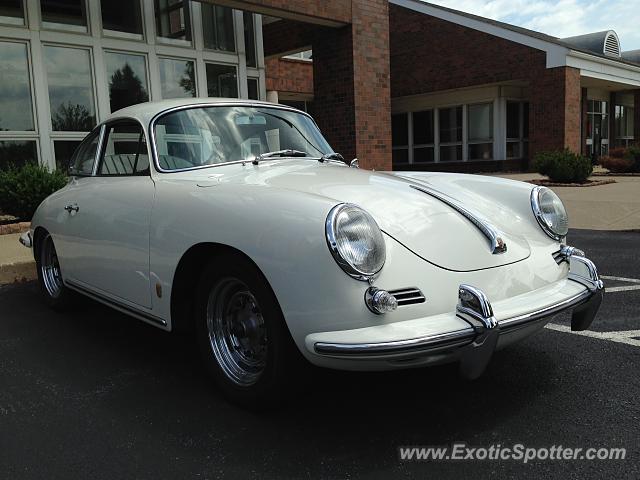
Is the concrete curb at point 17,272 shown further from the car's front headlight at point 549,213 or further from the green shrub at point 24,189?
the car's front headlight at point 549,213

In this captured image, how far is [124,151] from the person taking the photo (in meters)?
3.80

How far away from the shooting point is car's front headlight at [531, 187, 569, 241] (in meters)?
3.11

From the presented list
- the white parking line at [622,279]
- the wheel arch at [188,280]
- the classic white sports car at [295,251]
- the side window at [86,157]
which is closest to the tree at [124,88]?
the side window at [86,157]

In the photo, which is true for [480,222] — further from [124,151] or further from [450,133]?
[450,133]

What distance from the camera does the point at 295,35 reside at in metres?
12.7

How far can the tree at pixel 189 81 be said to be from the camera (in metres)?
10.9

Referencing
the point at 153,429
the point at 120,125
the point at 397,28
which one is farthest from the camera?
the point at 397,28

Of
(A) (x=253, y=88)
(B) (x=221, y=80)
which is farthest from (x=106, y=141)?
(A) (x=253, y=88)

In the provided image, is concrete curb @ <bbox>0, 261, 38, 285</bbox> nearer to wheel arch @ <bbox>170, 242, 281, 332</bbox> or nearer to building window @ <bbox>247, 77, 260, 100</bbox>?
wheel arch @ <bbox>170, 242, 281, 332</bbox>

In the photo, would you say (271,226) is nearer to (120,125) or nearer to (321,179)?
(321,179)

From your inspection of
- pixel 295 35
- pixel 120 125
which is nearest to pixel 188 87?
pixel 295 35

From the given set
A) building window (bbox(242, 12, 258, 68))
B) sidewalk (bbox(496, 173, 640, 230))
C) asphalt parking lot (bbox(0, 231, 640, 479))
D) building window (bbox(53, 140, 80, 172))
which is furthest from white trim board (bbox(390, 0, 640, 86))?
asphalt parking lot (bbox(0, 231, 640, 479))

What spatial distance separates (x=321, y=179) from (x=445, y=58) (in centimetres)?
2063

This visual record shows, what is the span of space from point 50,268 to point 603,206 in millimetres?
8888
